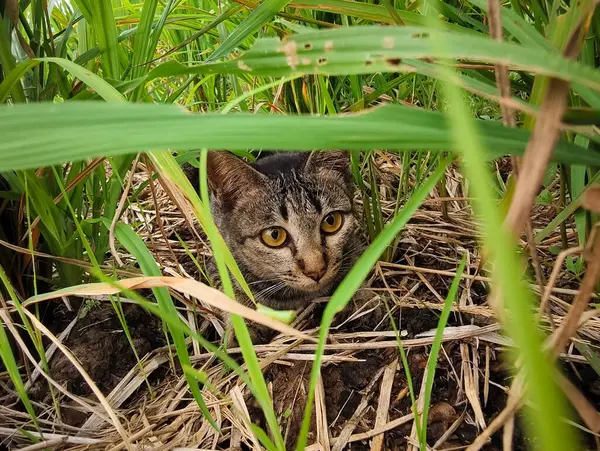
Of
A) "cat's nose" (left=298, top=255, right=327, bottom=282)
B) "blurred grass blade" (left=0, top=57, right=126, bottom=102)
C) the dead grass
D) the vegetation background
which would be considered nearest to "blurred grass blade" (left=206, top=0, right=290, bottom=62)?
the vegetation background

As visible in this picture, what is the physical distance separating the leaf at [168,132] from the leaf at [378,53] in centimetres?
7

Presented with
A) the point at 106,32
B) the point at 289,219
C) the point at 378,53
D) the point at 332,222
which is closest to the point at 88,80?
the point at 106,32

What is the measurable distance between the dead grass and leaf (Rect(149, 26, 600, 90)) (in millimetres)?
402

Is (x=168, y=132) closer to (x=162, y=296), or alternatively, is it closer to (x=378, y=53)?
(x=378, y=53)

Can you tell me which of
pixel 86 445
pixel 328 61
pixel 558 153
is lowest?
pixel 86 445

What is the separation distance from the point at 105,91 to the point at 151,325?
0.74 metres

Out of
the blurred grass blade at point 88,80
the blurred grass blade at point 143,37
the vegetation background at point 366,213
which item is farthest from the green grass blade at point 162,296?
the blurred grass blade at point 143,37

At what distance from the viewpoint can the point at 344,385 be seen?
0.99 metres

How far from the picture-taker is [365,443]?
0.86m

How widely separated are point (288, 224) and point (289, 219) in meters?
0.02

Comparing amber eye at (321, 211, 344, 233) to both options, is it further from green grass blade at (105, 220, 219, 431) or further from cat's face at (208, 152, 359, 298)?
green grass blade at (105, 220, 219, 431)

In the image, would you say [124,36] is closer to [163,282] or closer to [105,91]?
[105,91]

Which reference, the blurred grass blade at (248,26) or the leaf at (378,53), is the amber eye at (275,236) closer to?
the blurred grass blade at (248,26)

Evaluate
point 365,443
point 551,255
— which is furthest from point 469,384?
point 551,255
